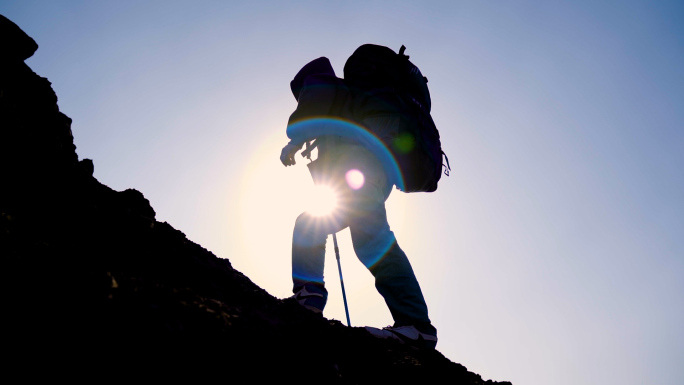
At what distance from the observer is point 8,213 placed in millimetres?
2311

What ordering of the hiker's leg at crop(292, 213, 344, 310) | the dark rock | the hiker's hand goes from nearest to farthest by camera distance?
the dark rock
the hiker's leg at crop(292, 213, 344, 310)
the hiker's hand

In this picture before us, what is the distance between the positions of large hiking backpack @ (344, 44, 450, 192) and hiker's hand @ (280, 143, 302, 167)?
894mm

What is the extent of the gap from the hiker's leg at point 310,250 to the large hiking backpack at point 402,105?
3.78 feet

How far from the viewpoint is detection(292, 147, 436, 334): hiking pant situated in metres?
A: 4.37

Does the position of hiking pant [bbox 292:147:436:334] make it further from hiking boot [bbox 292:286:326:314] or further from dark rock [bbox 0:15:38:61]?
dark rock [bbox 0:15:38:61]

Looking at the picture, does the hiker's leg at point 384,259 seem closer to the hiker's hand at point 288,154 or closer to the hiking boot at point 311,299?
the hiking boot at point 311,299

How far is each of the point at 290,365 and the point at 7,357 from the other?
121cm

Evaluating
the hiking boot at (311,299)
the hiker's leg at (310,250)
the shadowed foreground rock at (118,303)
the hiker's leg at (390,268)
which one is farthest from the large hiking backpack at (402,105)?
the shadowed foreground rock at (118,303)

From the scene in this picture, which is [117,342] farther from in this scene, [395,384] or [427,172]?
[427,172]

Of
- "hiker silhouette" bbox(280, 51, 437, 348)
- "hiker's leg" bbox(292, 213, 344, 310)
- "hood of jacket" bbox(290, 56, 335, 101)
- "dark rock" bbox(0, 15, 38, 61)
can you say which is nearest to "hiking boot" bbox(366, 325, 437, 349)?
"hiker silhouette" bbox(280, 51, 437, 348)

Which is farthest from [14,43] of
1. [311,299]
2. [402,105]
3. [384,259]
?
[384,259]

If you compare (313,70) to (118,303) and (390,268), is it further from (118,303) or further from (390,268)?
(118,303)

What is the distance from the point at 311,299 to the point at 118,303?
2864mm

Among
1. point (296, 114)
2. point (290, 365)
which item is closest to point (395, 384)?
point (290, 365)
